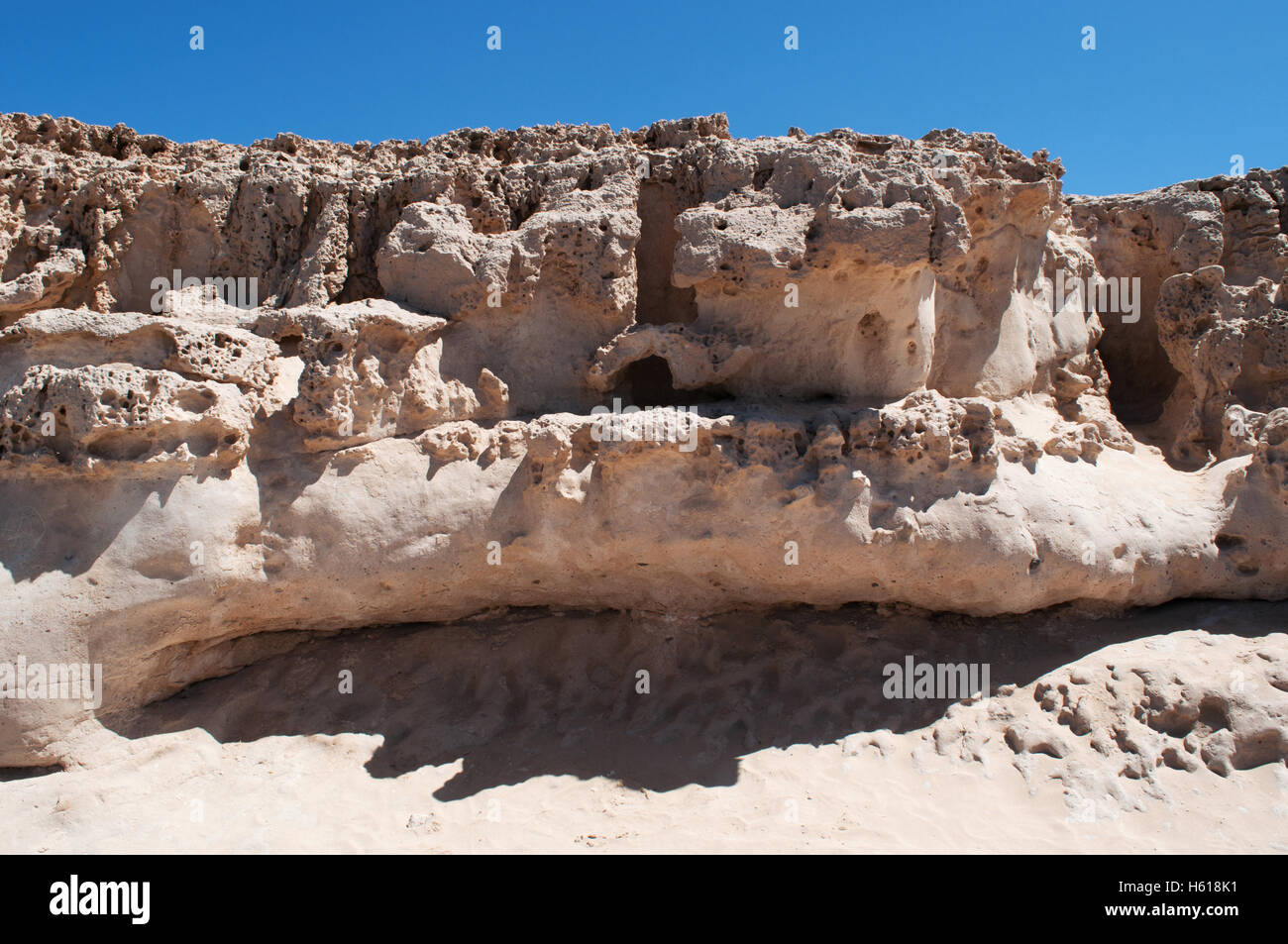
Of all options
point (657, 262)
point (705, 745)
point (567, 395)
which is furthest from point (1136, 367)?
point (705, 745)

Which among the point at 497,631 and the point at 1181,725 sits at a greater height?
the point at 497,631

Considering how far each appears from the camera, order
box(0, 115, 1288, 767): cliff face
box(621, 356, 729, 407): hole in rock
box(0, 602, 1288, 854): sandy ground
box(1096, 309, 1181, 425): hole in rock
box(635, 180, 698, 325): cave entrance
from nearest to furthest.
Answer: box(0, 602, 1288, 854): sandy ground < box(0, 115, 1288, 767): cliff face < box(621, 356, 729, 407): hole in rock < box(635, 180, 698, 325): cave entrance < box(1096, 309, 1181, 425): hole in rock

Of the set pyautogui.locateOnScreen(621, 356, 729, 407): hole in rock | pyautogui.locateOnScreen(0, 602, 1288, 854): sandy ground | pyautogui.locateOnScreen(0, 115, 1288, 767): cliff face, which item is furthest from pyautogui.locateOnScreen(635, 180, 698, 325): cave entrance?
pyautogui.locateOnScreen(0, 602, 1288, 854): sandy ground

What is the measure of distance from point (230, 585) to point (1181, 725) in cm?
412

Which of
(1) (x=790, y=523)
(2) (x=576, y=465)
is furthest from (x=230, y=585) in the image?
(1) (x=790, y=523)

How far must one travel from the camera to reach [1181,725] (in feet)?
12.8

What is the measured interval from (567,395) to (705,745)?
6.04 ft

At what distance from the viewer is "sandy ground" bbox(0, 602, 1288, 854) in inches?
141

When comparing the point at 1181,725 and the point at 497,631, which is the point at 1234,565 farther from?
the point at 497,631

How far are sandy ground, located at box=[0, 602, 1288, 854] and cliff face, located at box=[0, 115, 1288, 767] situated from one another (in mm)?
205

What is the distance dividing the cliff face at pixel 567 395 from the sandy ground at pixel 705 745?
21 cm

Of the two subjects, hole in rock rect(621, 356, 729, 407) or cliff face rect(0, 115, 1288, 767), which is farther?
hole in rock rect(621, 356, 729, 407)

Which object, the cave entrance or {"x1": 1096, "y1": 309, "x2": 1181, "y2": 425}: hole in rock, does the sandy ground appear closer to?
the cave entrance

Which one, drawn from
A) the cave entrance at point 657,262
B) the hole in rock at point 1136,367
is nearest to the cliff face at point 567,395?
the cave entrance at point 657,262
